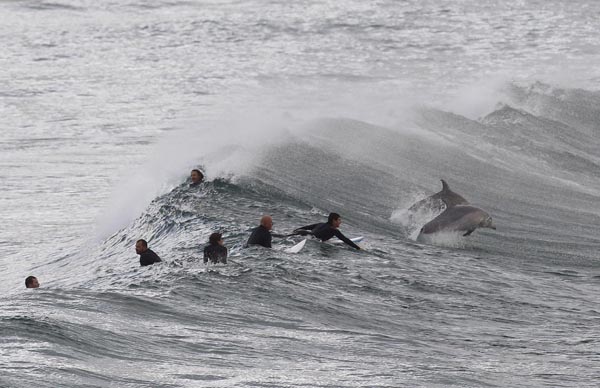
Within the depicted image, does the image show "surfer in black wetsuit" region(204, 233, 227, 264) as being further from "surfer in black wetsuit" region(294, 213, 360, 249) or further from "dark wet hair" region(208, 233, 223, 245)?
"surfer in black wetsuit" region(294, 213, 360, 249)

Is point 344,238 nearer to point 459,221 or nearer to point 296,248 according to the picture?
point 296,248

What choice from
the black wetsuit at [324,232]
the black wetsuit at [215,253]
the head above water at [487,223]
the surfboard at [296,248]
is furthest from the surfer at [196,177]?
the black wetsuit at [215,253]

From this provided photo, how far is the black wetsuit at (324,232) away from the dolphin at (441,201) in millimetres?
3828

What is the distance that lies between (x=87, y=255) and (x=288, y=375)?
13.9 meters

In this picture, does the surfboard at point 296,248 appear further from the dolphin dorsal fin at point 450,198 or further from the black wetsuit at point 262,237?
the dolphin dorsal fin at point 450,198

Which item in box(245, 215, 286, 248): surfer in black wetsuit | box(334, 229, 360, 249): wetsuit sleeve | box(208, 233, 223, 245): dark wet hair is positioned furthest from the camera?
box(334, 229, 360, 249): wetsuit sleeve

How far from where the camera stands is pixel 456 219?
2825cm

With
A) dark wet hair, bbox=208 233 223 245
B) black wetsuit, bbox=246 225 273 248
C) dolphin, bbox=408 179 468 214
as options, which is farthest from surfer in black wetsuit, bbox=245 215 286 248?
dolphin, bbox=408 179 468 214

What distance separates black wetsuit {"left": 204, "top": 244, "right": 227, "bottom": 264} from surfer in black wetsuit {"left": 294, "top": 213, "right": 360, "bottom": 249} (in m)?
3.01

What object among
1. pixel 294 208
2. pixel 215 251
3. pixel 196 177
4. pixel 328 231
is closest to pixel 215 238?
pixel 215 251

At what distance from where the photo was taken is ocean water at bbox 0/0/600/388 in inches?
715

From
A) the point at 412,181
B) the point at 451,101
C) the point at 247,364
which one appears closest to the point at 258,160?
the point at 412,181

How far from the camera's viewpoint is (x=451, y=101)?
2089 inches

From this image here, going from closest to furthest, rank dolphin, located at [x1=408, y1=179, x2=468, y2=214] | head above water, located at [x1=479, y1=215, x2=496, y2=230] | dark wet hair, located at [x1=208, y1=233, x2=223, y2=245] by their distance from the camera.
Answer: dark wet hair, located at [x1=208, y1=233, x2=223, y2=245] → head above water, located at [x1=479, y1=215, x2=496, y2=230] → dolphin, located at [x1=408, y1=179, x2=468, y2=214]
